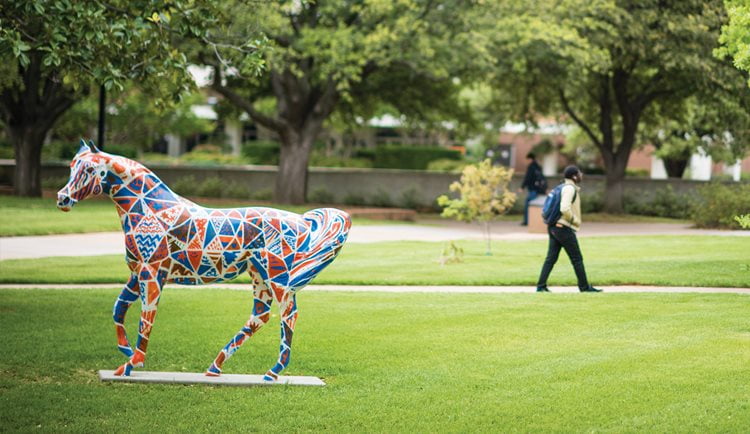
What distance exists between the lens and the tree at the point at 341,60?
27.8 m

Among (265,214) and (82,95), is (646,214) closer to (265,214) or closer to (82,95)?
(82,95)

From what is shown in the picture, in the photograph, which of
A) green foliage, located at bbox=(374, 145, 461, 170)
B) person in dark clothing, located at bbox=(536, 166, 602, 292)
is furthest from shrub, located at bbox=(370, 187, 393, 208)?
person in dark clothing, located at bbox=(536, 166, 602, 292)

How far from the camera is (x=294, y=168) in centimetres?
3303

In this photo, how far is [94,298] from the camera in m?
13.7

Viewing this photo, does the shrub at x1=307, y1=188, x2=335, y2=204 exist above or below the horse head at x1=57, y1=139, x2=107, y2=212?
below

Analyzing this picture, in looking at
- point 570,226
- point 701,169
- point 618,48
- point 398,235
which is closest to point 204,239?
point 570,226

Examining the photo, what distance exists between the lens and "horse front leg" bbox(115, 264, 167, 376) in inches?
339

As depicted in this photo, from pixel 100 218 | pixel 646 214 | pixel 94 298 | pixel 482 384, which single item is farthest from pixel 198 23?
pixel 646 214

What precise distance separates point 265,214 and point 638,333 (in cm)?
454

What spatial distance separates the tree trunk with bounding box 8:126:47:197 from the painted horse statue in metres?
26.4

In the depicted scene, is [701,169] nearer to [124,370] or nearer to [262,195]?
[262,195]

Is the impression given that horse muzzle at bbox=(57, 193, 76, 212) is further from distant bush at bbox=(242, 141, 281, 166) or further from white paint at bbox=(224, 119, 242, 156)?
white paint at bbox=(224, 119, 242, 156)

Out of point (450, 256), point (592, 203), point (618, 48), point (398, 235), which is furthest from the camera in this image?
point (592, 203)

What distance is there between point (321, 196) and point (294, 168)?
10.2 feet
